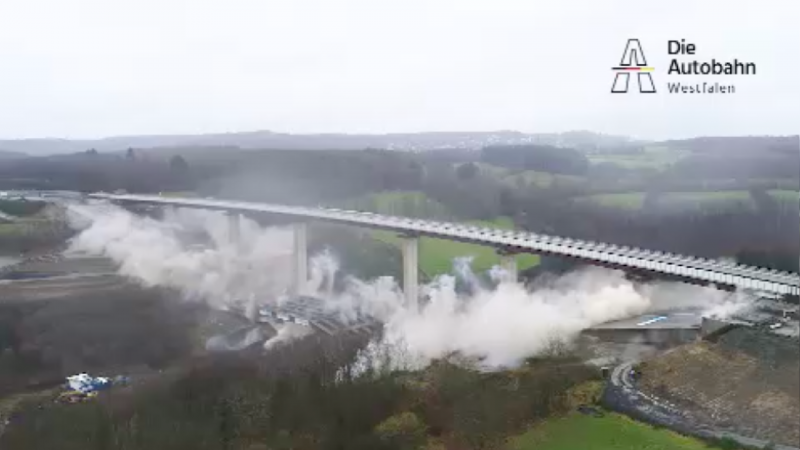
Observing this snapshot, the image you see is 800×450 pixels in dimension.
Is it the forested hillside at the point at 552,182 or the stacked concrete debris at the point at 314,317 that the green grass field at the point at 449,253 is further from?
the stacked concrete debris at the point at 314,317

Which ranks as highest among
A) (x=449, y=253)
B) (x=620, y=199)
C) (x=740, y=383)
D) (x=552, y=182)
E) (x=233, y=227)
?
(x=552, y=182)

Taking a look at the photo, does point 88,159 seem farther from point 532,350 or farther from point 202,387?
point 532,350

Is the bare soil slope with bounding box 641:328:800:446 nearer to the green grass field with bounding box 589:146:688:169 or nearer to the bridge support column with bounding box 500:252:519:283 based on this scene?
the green grass field with bounding box 589:146:688:169

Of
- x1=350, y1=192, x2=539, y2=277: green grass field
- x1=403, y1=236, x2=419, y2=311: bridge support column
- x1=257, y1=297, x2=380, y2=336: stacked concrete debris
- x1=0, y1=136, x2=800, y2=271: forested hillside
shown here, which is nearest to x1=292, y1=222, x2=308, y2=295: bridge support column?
x1=257, y1=297, x2=380, y2=336: stacked concrete debris

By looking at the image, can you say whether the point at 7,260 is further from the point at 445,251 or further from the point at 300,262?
the point at 445,251

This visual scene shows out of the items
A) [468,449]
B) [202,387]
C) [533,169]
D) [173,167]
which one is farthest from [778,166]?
[173,167]

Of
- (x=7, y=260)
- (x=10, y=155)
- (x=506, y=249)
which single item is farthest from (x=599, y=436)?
(x=10, y=155)
